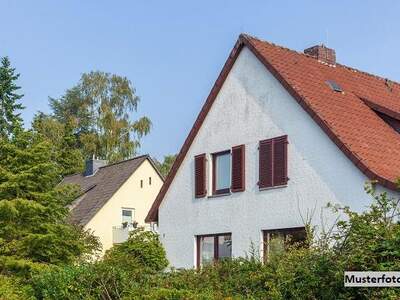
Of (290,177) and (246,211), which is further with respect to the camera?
(246,211)

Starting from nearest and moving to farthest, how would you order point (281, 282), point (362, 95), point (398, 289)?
point (398, 289) < point (281, 282) < point (362, 95)

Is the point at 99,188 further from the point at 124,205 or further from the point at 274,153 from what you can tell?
the point at 274,153

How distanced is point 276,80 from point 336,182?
3.81 m

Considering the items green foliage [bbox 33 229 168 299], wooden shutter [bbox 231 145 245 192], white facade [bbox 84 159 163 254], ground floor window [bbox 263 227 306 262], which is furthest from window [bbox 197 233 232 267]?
white facade [bbox 84 159 163 254]

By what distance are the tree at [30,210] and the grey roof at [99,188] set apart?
14.4 metres

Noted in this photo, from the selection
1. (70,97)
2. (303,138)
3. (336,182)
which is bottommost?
(336,182)

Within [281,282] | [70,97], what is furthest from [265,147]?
[70,97]

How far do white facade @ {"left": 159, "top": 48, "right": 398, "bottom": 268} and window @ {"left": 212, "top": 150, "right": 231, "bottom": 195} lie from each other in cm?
20

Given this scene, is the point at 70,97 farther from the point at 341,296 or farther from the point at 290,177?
the point at 341,296

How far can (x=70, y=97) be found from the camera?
5788cm

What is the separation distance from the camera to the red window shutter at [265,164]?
18417 mm

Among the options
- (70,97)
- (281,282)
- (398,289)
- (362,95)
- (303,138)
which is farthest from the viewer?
(70,97)

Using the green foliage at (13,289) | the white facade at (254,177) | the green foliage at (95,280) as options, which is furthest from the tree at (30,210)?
the green foliage at (95,280)

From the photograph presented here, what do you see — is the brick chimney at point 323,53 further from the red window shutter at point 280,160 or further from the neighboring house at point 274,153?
the red window shutter at point 280,160
